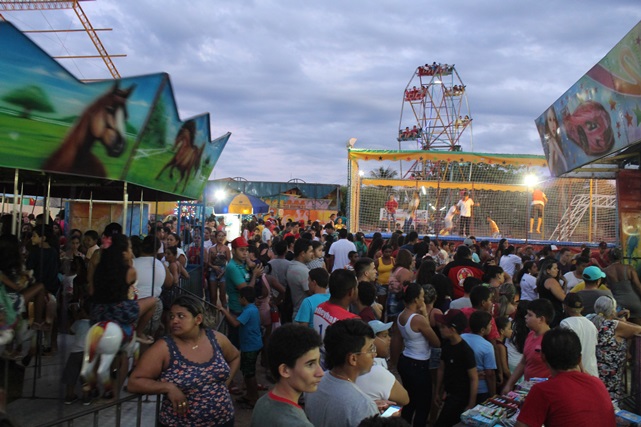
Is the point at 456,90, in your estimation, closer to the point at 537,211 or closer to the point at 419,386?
the point at 537,211

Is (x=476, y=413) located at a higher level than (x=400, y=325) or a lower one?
lower

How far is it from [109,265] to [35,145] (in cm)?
145

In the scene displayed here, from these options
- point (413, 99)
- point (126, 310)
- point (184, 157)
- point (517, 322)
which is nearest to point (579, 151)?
point (517, 322)

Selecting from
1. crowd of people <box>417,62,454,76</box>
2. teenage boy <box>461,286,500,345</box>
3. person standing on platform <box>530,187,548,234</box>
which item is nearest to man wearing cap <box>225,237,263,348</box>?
teenage boy <box>461,286,500,345</box>

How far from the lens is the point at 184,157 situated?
5914 millimetres

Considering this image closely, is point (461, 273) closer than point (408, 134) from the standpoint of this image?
Yes

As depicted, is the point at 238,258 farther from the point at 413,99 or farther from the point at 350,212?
the point at 413,99

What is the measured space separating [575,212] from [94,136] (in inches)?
620

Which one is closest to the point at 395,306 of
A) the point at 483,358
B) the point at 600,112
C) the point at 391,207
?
the point at 483,358

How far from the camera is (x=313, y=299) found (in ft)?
16.2

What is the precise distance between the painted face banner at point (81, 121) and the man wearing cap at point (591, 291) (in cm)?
485

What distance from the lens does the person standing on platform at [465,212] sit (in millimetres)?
17156

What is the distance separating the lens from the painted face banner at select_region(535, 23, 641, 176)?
7.04 m

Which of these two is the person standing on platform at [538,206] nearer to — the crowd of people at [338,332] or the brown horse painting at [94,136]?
the crowd of people at [338,332]
